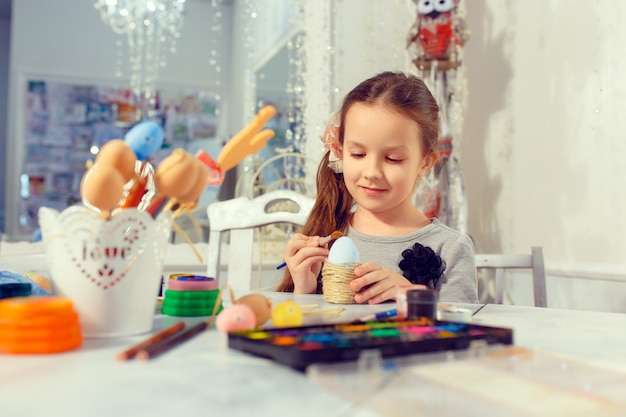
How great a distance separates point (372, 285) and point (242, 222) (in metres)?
0.67

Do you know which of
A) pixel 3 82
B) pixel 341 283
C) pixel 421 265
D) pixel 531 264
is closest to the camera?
pixel 341 283

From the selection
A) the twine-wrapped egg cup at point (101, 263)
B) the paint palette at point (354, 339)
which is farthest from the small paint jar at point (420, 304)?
the twine-wrapped egg cup at point (101, 263)

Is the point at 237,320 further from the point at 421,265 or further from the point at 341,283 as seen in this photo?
the point at 421,265

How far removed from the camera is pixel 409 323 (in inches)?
22.7

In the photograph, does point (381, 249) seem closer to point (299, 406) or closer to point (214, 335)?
point (214, 335)

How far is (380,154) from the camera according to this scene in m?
1.10

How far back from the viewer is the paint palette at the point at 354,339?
1.44ft

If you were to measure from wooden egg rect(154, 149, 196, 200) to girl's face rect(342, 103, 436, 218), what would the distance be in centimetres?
57

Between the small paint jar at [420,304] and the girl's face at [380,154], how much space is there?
1.58 feet

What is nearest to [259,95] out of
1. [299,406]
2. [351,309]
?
[351,309]

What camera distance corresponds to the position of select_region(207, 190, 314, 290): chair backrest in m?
1.50

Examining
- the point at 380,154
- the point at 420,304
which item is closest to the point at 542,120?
the point at 380,154

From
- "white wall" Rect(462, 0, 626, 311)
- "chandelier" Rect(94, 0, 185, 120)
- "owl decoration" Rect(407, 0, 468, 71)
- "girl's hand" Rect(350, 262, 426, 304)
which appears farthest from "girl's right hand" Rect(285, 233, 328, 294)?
"chandelier" Rect(94, 0, 185, 120)

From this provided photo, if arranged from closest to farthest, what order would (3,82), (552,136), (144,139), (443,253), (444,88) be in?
(144,139), (443,253), (552,136), (444,88), (3,82)
